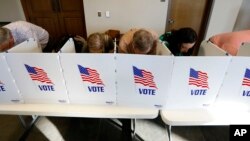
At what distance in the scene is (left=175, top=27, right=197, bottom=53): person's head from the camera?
1.38m

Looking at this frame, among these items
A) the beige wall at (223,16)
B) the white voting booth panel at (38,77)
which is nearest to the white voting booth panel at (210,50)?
the white voting booth panel at (38,77)

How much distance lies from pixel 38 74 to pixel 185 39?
3.74ft

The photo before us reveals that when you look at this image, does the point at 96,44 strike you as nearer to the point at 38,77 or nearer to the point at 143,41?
the point at 143,41

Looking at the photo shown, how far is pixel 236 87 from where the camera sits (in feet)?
3.79

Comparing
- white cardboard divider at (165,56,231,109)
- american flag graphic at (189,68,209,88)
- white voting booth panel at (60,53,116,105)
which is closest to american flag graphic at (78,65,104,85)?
white voting booth panel at (60,53,116,105)

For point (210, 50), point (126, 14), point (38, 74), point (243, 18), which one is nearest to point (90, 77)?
point (38, 74)

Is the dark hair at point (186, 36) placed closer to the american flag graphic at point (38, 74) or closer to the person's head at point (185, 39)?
the person's head at point (185, 39)

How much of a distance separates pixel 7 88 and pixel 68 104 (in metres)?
0.44

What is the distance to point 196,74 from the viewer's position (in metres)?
1.08

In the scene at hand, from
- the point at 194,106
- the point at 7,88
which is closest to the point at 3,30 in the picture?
the point at 7,88

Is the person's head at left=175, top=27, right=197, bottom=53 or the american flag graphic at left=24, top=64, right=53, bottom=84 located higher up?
the person's head at left=175, top=27, right=197, bottom=53

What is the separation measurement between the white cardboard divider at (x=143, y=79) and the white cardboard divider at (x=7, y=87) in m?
0.74

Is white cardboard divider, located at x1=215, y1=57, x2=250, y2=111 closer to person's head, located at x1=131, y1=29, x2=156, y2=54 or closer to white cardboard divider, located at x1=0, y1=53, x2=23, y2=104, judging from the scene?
person's head, located at x1=131, y1=29, x2=156, y2=54

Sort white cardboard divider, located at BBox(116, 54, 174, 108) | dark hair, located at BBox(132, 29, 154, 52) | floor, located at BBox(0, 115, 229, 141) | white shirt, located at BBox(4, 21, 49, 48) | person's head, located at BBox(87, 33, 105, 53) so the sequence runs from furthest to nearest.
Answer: white shirt, located at BBox(4, 21, 49, 48), floor, located at BBox(0, 115, 229, 141), person's head, located at BBox(87, 33, 105, 53), dark hair, located at BBox(132, 29, 154, 52), white cardboard divider, located at BBox(116, 54, 174, 108)
